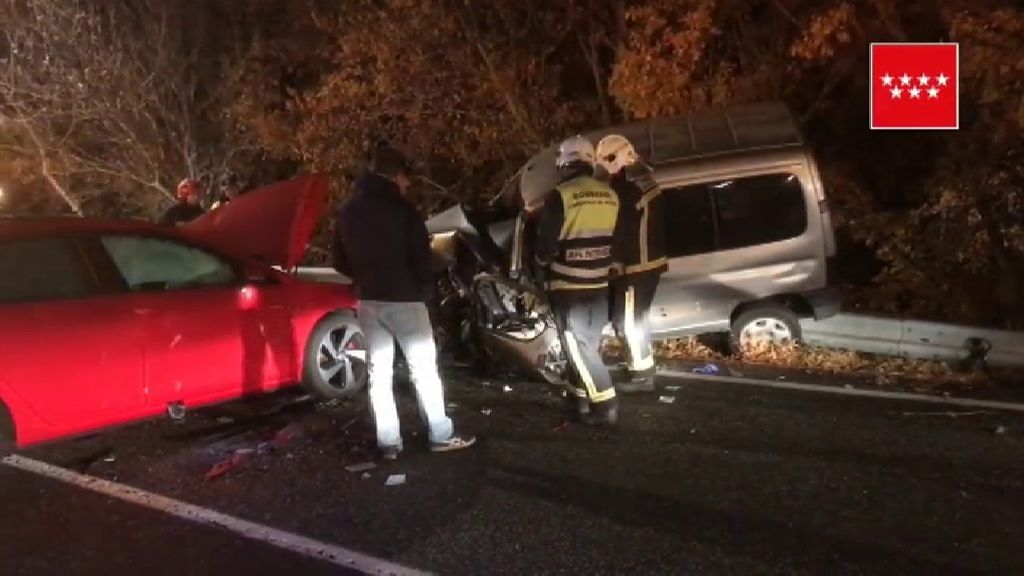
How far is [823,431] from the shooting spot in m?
6.30

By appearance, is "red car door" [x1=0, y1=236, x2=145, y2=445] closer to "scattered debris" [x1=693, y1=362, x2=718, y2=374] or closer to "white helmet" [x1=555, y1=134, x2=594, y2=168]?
"white helmet" [x1=555, y1=134, x2=594, y2=168]

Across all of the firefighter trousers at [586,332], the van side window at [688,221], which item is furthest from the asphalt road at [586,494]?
the van side window at [688,221]

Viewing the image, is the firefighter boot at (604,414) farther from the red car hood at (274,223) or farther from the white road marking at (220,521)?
the red car hood at (274,223)

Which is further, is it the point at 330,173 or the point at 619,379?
the point at 330,173

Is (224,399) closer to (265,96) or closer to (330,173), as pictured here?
(330,173)

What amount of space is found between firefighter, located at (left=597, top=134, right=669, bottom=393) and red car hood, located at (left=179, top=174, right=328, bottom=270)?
7.33 ft

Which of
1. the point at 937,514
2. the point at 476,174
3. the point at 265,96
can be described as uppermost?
the point at 265,96

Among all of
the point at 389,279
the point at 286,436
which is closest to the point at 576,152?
the point at 389,279

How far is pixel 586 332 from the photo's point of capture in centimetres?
652

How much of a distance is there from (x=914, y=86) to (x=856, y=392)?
499cm

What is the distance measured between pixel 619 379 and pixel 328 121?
8.22 m

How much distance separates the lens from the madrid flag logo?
10156mm

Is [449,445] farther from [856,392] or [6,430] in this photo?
[856,392]

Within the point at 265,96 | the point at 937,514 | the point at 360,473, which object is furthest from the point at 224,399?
the point at 265,96
